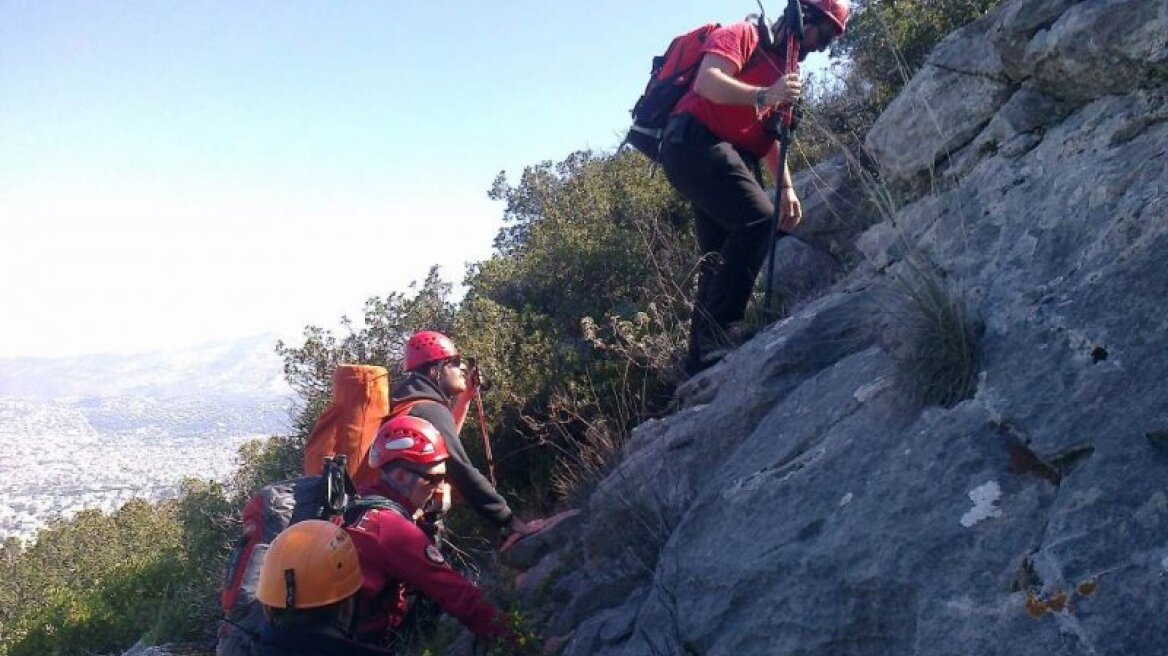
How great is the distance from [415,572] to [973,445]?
2.59 metres

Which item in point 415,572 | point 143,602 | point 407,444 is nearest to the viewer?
point 415,572

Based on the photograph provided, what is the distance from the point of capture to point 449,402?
6.48 m

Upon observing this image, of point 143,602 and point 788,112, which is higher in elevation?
point 788,112

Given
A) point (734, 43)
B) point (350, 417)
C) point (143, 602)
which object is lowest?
point (143, 602)

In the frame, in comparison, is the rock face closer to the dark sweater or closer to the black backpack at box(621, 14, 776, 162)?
the dark sweater

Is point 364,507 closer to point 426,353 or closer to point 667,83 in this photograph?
point 426,353

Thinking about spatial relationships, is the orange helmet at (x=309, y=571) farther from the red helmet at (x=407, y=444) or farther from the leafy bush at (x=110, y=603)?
the leafy bush at (x=110, y=603)

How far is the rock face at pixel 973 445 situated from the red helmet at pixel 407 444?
88 cm

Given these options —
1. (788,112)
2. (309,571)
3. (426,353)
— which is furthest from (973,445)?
(426,353)

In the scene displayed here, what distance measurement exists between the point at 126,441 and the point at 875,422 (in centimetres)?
14999

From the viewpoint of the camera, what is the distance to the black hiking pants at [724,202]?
514cm

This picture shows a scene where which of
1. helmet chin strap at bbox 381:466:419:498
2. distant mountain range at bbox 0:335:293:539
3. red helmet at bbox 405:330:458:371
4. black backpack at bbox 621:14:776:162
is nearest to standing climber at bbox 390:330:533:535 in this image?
red helmet at bbox 405:330:458:371

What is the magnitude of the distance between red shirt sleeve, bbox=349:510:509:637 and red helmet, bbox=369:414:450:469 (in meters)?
0.74

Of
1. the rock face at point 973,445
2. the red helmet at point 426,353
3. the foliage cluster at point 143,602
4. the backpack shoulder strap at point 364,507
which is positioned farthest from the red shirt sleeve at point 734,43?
the foliage cluster at point 143,602
